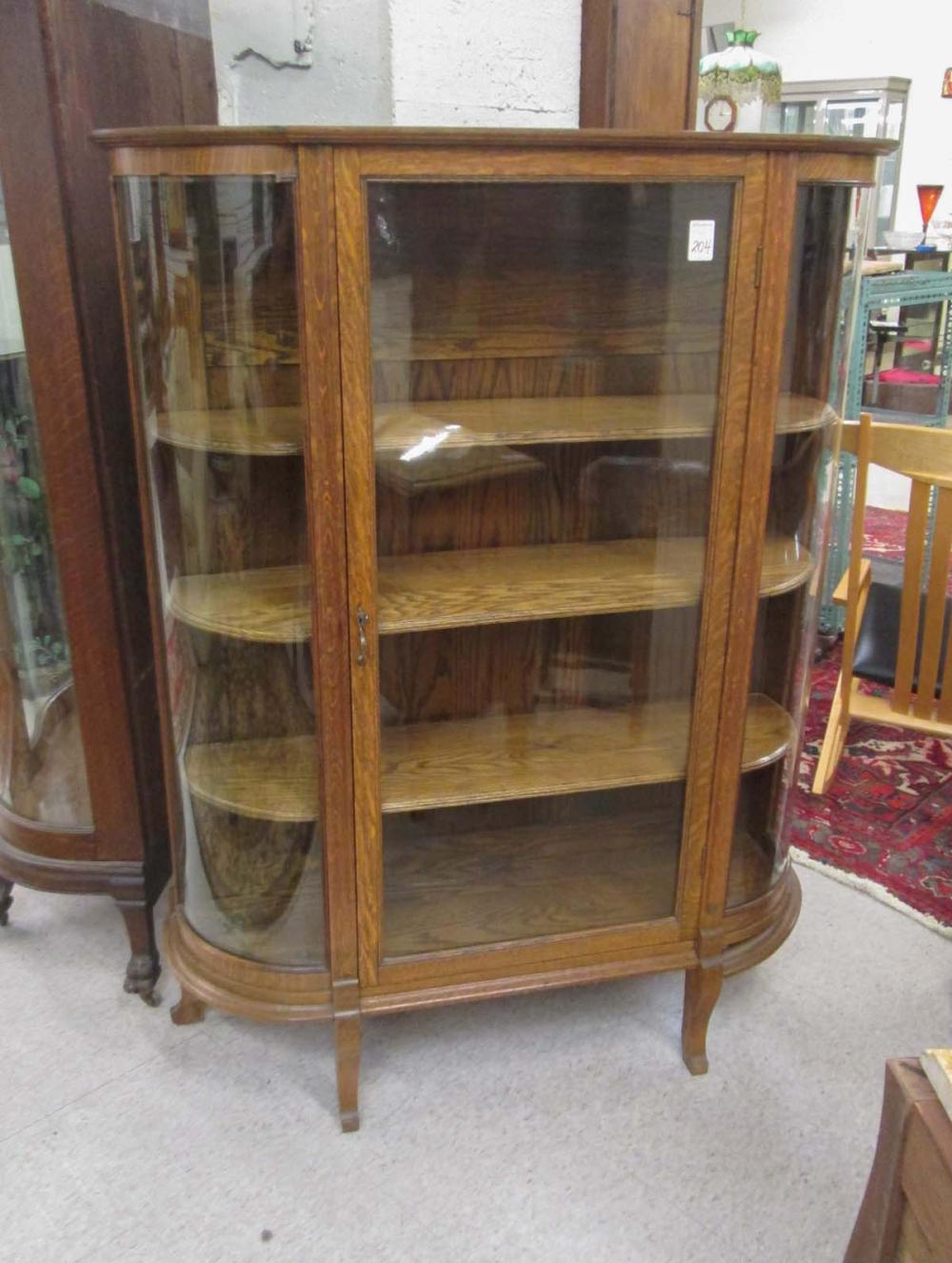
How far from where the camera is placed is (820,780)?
254cm

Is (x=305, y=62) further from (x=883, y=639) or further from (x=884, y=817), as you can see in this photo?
(x=884, y=817)

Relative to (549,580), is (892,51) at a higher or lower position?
higher

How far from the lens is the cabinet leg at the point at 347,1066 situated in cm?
158

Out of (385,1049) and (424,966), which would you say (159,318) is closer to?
(424,966)

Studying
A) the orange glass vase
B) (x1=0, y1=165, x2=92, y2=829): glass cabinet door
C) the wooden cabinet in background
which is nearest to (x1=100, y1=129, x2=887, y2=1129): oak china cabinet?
(x1=0, y1=165, x2=92, y2=829): glass cabinet door

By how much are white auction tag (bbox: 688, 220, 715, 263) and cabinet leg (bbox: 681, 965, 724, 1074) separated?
3.48 feet

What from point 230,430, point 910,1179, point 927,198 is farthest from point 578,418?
point 927,198

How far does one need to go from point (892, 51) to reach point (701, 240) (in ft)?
23.5

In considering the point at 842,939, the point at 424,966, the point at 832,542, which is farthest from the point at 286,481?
the point at 832,542

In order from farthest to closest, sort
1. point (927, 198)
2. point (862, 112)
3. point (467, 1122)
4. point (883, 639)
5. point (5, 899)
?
point (862, 112) → point (927, 198) → point (883, 639) → point (5, 899) → point (467, 1122)

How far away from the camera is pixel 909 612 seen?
213 centimetres

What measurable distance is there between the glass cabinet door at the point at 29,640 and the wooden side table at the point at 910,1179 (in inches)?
53.8

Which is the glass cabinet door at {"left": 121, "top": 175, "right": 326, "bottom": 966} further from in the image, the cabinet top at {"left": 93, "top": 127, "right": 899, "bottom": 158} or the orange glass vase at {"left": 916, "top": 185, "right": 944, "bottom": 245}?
the orange glass vase at {"left": 916, "top": 185, "right": 944, "bottom": 245}

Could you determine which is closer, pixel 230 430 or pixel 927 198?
pixel 230 430
